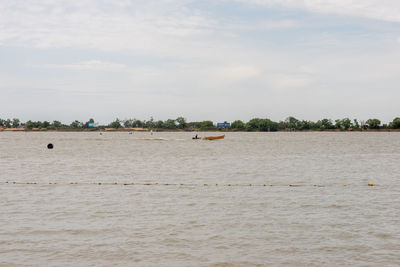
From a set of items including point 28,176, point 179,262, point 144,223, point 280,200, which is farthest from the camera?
point 28,176

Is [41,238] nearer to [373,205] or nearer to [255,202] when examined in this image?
[255,202]

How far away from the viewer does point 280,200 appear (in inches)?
873

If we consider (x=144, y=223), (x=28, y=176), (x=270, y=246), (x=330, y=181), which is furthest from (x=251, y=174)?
(x=270, y=246)

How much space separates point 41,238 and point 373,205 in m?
14.7

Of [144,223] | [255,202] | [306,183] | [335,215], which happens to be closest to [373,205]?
[335,215]

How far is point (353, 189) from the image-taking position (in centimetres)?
2647

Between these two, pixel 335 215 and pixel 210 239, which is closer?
pixel 210 239

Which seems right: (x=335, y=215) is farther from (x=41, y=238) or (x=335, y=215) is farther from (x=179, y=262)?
(x=41, y=238)

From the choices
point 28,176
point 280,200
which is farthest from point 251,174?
point 28,176

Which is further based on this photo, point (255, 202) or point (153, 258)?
point (255, 202)

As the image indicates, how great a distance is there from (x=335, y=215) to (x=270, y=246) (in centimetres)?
574

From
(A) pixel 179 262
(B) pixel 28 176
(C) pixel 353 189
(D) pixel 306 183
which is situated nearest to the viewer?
(A) pixel 179 262

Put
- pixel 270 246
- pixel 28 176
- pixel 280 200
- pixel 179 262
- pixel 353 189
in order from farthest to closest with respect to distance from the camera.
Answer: pixel 28 176 < pixel 353 189 < pixel 280 200 < pixel 270 246 < pixel 179 262

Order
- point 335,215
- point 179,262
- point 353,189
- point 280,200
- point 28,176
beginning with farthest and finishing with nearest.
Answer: point 28,176
point 353,189
point 280,200
point 335,215
point 179,262
